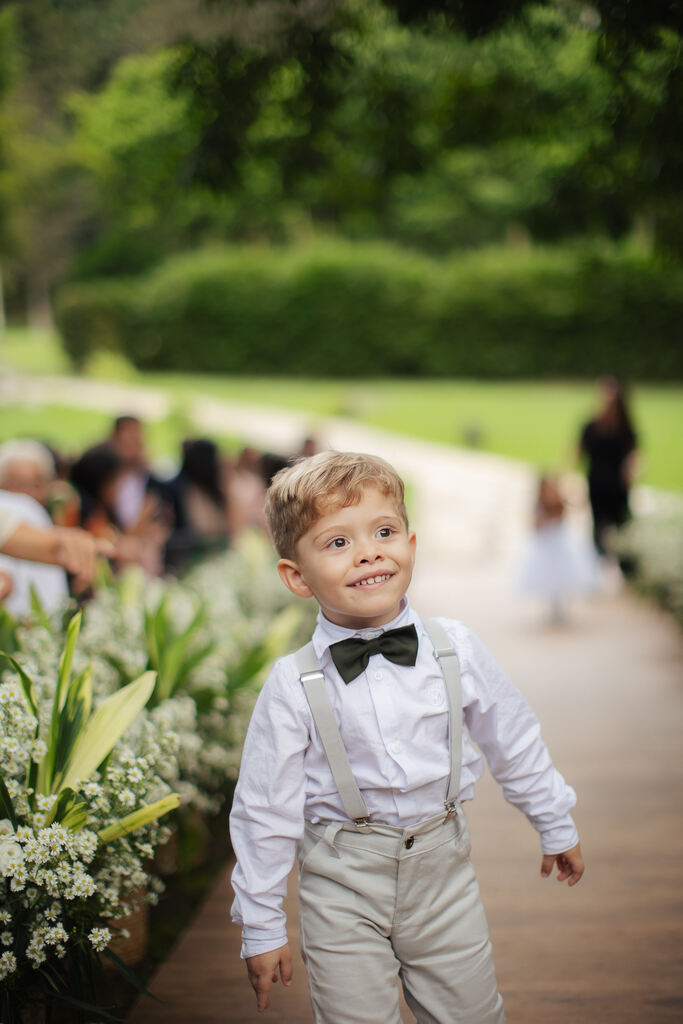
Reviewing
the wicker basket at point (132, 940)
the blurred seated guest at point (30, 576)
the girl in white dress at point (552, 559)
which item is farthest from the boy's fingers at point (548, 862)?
the girl in white dress at point (552, 559)

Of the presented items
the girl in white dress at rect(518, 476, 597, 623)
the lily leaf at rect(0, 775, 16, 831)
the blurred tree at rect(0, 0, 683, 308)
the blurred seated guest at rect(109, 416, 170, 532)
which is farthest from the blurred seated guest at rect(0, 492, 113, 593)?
the girl in white dress at rect(518, 476, 597, 623)

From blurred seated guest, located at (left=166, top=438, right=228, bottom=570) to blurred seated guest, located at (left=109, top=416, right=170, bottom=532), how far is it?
122mm

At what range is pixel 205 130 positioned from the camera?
15.2 ft

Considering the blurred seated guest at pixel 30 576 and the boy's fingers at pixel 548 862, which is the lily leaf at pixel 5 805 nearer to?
the boy's fingers at pixel 548 862

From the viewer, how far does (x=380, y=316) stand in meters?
28.8

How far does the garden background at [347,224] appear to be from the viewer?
4.39 meters

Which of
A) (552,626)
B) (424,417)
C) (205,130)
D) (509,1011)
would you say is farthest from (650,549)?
(424,417)

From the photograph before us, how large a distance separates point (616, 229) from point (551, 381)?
23797mm

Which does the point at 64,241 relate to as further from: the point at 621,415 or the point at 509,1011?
the point at 509,1011

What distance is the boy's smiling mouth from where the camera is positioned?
1.93 meters

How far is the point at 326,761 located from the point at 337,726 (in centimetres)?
9

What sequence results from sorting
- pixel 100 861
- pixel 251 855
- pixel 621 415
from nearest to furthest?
pixel 251 855, pixel 100 861, pixel 621 415

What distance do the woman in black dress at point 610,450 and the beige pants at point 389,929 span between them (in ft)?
23.2

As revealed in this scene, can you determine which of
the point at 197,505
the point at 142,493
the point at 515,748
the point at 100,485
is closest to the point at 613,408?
the point at 197,505
